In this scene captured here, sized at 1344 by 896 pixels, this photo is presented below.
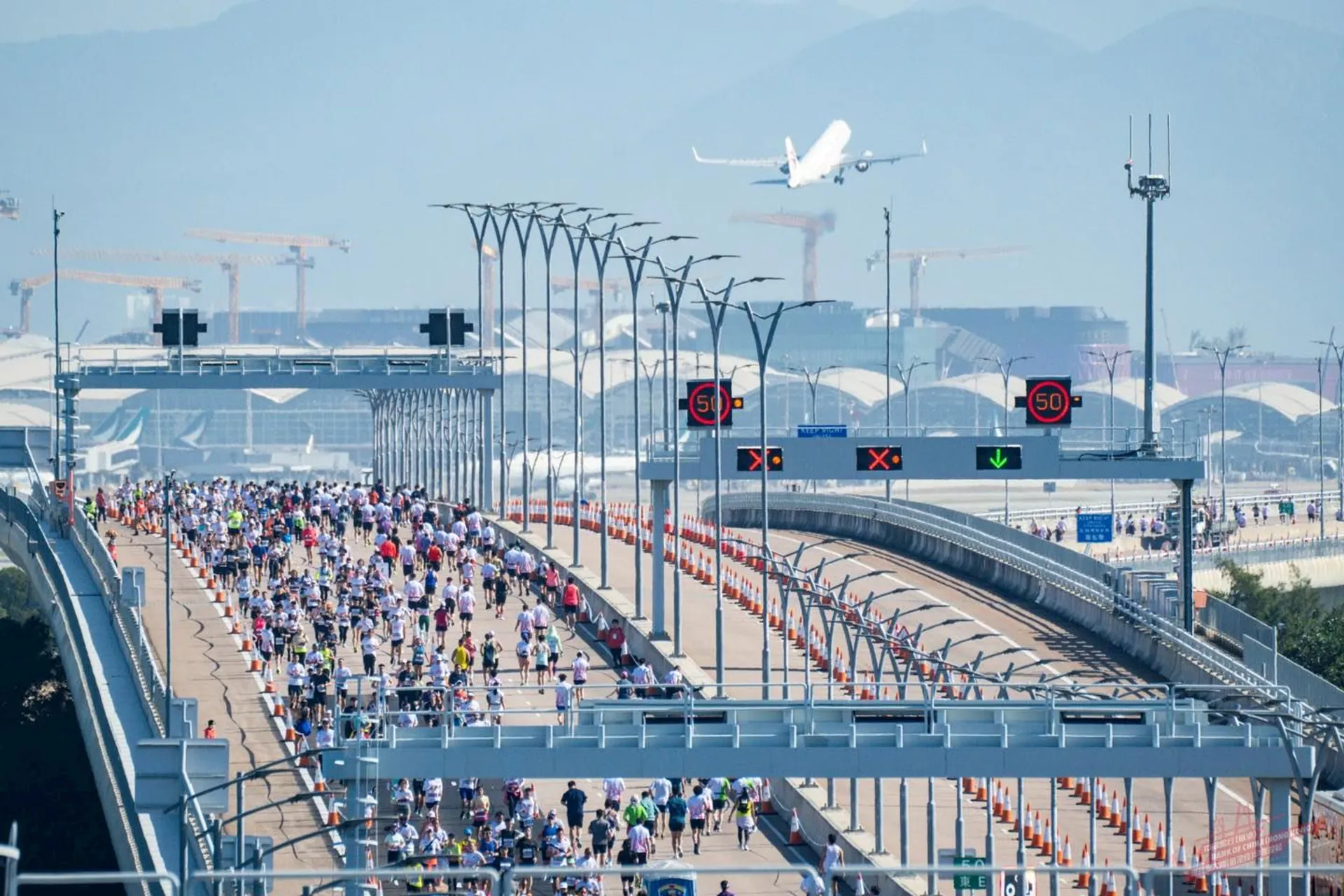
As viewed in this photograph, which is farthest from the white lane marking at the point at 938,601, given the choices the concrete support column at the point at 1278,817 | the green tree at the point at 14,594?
the green tree at the point at 14,594

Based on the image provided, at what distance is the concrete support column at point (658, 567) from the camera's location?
2322 inches

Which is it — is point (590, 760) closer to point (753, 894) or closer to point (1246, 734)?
point (753, 894)

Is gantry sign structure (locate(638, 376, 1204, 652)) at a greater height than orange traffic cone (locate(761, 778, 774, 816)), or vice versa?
gantry sign structure (locate(638, 376, 1204, 652))

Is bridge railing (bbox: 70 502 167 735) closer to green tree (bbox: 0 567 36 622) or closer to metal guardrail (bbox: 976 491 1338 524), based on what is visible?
green tree (bbox: 0 567 36 622)

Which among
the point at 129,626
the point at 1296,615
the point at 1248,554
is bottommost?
the point at 1296,615

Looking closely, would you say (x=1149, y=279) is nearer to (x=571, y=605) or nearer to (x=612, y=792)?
(x=571, y=605)

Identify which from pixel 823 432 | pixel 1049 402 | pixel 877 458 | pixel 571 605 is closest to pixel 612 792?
pixel 571 605

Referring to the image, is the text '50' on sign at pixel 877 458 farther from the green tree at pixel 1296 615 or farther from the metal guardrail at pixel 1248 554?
the metal guardrail at pixel 1248 554

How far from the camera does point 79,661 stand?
54281 mm

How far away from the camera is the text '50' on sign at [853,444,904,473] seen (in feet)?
219

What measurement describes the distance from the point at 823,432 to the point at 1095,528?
1109 inches

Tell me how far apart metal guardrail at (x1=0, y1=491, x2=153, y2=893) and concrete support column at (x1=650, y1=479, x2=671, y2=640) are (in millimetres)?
12915

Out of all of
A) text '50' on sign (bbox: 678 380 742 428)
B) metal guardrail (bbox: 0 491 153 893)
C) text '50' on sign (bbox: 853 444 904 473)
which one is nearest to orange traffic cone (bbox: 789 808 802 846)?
metal guardrail (bbox: 0 491 153 893)

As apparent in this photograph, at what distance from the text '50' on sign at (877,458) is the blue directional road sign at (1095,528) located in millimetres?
29434
